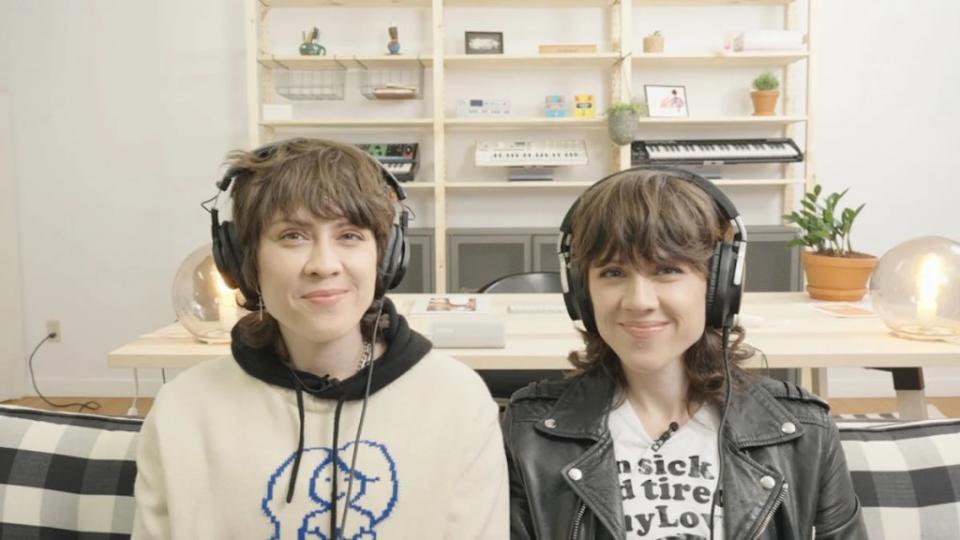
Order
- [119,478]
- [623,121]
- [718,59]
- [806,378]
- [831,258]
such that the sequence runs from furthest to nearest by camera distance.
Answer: [718,59]
[623,121]
[806,378]
[831,258]
[119,478]

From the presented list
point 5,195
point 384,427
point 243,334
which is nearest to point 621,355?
point 384,427

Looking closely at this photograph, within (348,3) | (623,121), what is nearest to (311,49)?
(348,3)

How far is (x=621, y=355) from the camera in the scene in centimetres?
104

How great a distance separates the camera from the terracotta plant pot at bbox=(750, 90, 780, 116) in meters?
3.91

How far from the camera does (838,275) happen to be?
2.32 metres

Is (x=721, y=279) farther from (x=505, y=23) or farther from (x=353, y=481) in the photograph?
(x=505, y=23)

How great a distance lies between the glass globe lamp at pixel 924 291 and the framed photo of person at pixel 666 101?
7.36ft

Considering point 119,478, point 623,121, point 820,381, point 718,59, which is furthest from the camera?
point 718,59

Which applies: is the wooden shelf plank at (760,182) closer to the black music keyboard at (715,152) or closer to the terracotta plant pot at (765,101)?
the black music keyboard at (715,152)

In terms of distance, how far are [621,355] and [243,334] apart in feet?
1.86

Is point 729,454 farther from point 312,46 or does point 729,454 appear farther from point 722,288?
point 312,46

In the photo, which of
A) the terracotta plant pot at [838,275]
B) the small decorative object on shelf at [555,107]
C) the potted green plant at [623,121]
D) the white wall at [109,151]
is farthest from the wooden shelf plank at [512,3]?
the terracotta plant pot at [838,275]

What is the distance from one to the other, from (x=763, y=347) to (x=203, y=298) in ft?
4.60

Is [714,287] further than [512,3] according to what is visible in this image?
No
